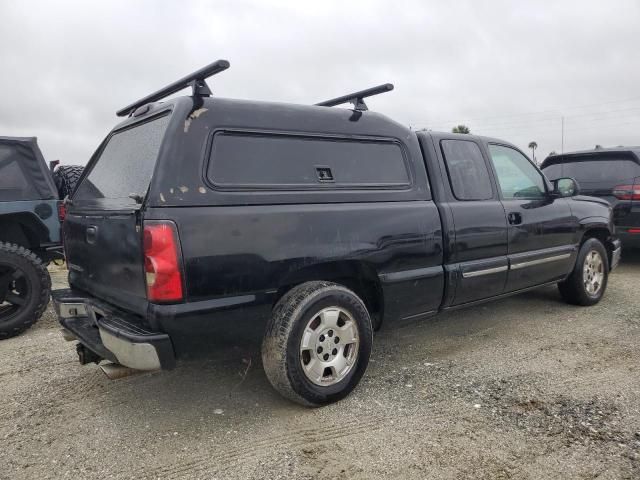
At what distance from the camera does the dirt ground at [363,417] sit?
8.28 feet

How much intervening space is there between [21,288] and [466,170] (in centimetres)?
423

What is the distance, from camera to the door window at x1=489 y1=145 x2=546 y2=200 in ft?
14.6

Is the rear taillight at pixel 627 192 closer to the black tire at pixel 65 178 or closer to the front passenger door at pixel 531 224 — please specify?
the front passenger door at pixel 531 224

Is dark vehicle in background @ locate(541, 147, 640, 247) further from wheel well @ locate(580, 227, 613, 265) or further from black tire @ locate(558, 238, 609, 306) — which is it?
black tire @ locate(558, 238, 609, 306)

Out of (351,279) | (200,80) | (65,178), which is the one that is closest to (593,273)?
(351,279)

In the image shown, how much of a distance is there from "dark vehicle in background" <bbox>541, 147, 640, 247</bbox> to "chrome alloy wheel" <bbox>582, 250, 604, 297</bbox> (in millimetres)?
1880

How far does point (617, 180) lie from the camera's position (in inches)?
275

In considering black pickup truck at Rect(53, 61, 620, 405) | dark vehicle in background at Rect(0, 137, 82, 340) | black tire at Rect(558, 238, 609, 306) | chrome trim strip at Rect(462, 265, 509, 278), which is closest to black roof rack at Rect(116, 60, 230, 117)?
black pickup truck at Rect(53, 61, 620, 405)

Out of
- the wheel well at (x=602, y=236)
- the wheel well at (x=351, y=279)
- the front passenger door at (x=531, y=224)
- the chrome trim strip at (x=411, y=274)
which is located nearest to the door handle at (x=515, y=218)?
the front passenger door at (x=531, y=224)

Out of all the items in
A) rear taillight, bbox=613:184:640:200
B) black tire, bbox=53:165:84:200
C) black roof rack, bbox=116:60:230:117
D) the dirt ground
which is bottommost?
the dirt ground

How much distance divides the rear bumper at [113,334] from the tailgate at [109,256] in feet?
0.27

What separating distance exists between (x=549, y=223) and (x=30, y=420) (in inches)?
174

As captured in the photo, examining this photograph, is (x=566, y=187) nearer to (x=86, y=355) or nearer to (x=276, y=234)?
(x=276, y=234)

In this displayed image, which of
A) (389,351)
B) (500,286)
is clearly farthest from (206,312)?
(500,286)
